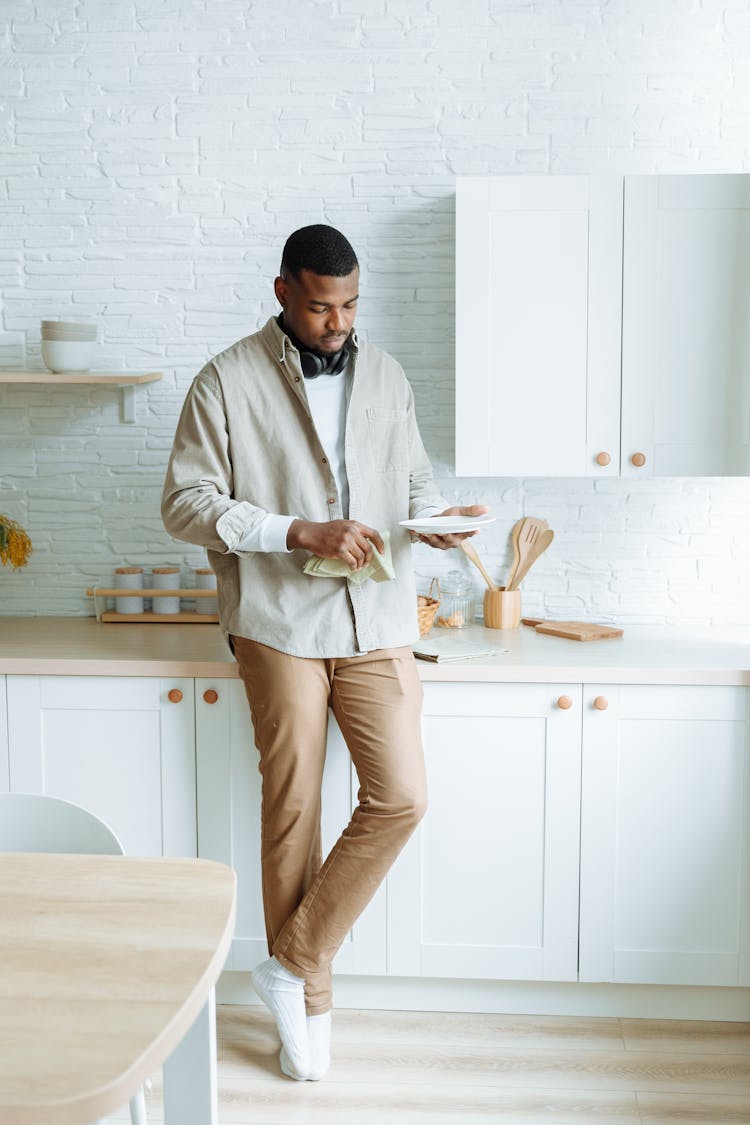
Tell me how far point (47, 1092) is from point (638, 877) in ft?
6.75

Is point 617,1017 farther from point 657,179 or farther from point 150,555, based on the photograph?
point 657,179

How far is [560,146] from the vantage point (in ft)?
10.7

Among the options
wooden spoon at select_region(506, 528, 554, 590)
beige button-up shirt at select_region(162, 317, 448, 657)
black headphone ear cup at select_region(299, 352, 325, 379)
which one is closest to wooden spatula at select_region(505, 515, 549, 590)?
wooden spoon at select_region(506, 528, 554, 590)

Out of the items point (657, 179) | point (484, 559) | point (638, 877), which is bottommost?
point (638, 877)

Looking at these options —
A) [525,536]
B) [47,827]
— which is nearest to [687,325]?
[525,536]

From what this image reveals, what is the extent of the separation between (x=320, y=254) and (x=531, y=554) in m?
1.18

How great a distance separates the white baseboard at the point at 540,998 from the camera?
3.02 metres

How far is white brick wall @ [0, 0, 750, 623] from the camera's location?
3.25m

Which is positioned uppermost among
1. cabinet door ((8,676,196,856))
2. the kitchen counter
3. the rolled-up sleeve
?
the rolled-up sleeve

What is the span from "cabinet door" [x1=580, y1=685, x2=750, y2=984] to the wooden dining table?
1.48 m

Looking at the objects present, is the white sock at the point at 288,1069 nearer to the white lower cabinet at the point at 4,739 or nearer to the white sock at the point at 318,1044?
the white sock at the point at 318,1044

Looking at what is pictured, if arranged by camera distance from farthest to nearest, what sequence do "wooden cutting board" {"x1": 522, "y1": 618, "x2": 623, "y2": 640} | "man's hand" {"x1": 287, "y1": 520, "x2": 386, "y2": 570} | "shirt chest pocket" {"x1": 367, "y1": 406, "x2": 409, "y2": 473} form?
1. "wooden cutting board" {"x1": 522, "y1": 618, "x2": 623, "y2": 640}
2. "shirt chest pocket" {"x1": 367, "y1": 406, "x2": 409, "y2": 473}
3. "man's hand" {"x1": 287, "y1": 520, "x2": 386, "y2": 570}

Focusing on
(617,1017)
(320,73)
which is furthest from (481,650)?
(320,73)

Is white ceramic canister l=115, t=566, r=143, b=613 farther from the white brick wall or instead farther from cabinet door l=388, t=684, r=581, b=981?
cabinet door l=388, t=684, r=581, b=981
